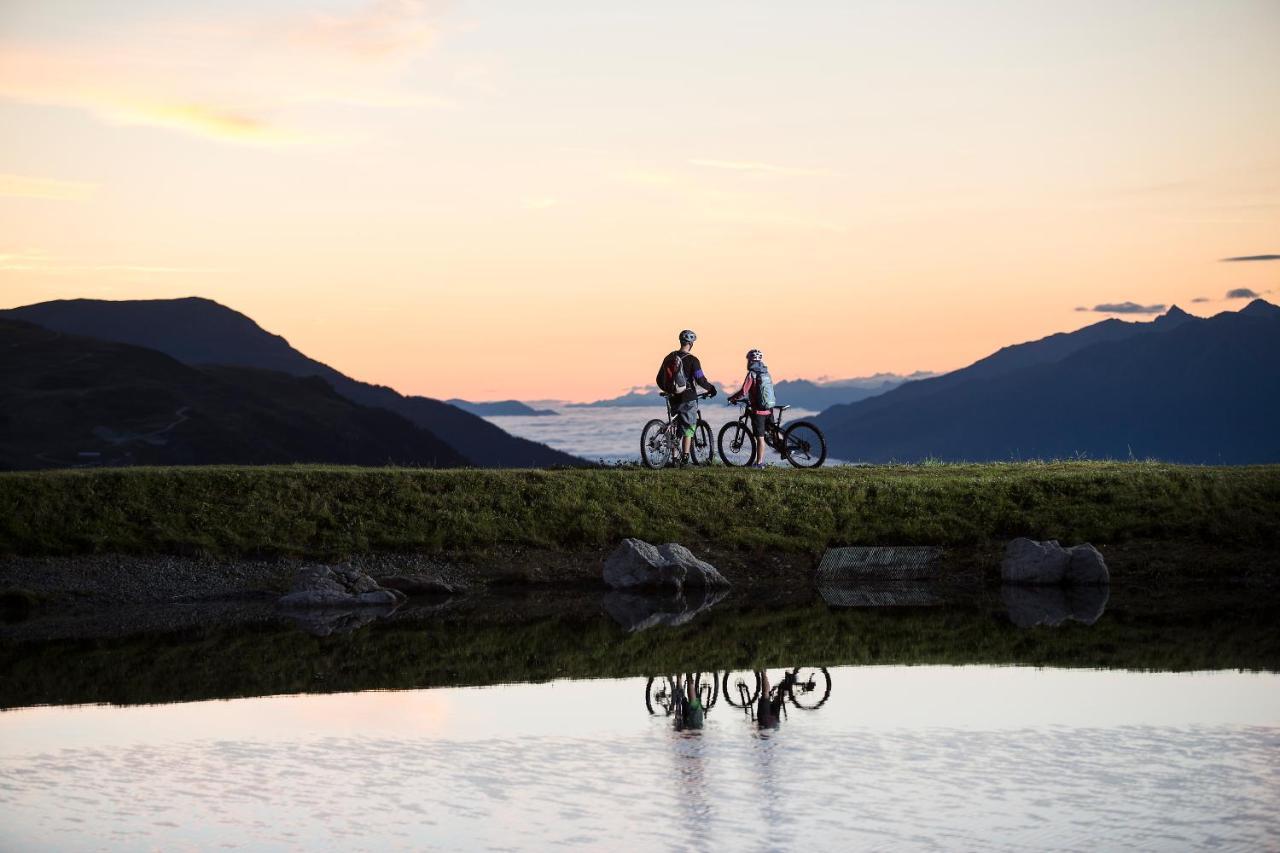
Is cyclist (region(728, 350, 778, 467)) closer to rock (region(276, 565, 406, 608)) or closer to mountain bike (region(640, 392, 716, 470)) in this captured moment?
mountain bike (region(640, 392, 716, 470))

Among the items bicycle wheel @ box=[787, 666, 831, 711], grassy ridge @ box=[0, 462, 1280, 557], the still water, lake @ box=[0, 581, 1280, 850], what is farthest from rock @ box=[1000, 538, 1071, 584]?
bicycle wheel @ box=[787, 666, 831, 711]

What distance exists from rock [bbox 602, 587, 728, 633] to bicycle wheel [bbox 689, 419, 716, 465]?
247 inches

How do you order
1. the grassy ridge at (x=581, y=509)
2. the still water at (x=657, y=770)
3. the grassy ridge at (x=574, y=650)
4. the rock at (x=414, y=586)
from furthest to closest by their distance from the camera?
the grassy ridge at (x=581, y=509)
the rock at (x=414, y=586)
the grassy ridge at (x=574, y=650)
the still water at (x=657, y=770)

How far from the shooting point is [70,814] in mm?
13367

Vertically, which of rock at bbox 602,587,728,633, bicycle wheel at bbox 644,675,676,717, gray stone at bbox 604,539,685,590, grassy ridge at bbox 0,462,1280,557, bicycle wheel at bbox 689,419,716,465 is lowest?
bicycle wheel at bbox 644,675,676,717

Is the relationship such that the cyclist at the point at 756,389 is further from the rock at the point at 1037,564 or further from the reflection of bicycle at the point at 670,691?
the reflection of bicycle at the point at 670,691

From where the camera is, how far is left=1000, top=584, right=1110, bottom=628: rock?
27062mm

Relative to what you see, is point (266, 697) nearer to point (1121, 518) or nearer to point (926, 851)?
point (926, 851)

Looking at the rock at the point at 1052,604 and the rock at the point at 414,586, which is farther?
the rock at the point at 414,586

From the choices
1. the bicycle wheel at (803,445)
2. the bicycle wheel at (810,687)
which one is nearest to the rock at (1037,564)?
the bicycle wheel at (803,445)

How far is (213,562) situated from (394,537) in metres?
4.15

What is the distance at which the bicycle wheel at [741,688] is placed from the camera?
61.2ft

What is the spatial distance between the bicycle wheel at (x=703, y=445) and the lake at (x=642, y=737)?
11.5 metres

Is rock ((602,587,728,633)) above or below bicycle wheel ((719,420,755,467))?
below
